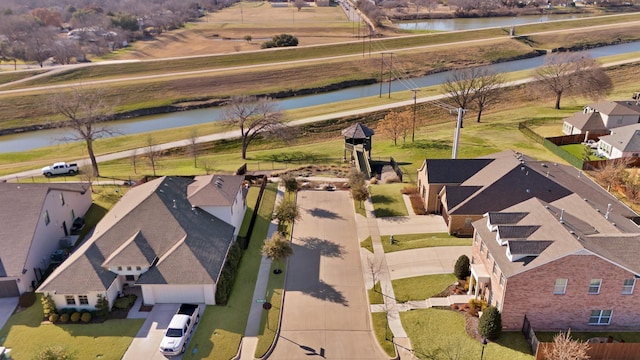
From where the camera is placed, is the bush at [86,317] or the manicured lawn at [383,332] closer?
the manicured lawn at [383,332]

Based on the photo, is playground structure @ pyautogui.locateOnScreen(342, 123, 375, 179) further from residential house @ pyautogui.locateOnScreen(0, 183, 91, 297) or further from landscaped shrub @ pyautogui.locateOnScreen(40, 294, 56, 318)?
landscaped shrub @ pyautogui.locateOnScreen(40, 294, 56, 318)

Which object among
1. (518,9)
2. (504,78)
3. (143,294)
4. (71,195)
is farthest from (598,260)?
(518,9)

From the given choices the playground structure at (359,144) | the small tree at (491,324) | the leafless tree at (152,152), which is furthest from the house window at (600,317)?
the leafless tree at (152,152)

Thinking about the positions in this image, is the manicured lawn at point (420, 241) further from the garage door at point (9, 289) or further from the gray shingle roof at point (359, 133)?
the garage door at point (9, 289)

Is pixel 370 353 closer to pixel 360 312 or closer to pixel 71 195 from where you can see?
pixel 360 312

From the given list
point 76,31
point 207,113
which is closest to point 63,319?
point 207,113

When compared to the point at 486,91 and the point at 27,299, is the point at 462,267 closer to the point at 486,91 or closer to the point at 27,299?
the point at 27,299
